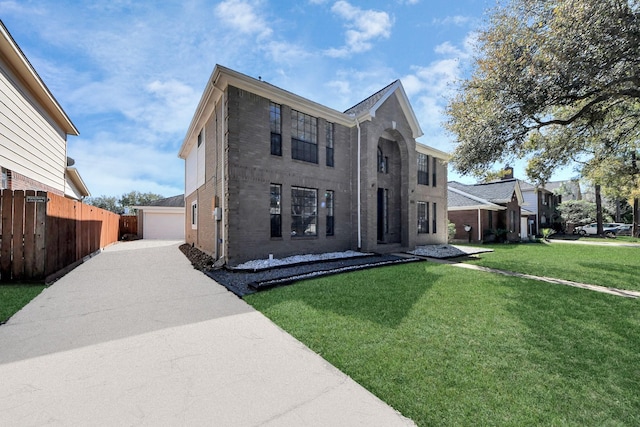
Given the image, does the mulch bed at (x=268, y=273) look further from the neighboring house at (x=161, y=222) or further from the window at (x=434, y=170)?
the neighboring house at (x=161, y=222)

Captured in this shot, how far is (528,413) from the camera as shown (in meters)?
2.21

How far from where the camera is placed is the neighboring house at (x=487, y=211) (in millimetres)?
19656

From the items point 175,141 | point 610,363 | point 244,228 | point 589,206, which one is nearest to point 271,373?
point 610,363

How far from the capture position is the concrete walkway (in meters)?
2.15

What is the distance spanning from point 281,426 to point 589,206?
4622 cm

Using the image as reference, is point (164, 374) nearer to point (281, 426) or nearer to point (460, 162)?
point (281, 426)

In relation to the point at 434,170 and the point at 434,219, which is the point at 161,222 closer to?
the point at 434,219

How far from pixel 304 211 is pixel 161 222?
58.4 ft

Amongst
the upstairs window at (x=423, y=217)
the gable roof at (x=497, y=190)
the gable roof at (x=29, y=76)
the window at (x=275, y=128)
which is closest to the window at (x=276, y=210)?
the window at (x=275, y=128)

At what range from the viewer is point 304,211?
1029 centimetres

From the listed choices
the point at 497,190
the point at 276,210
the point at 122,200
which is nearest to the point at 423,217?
the point at 276,210

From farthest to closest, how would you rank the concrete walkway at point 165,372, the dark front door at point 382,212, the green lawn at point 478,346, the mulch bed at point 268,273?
the dark front door at point 382,212 < the mulch bed at point 268,273 < the green lawn at point 478,346 < the concrete walkway at point 165,372

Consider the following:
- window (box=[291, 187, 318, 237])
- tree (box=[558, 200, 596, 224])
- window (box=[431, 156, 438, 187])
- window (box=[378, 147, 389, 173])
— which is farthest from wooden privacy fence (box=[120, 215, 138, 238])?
tree (box=[558, 200, 596, 224])

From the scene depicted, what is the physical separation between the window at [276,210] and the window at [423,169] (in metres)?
9.04
